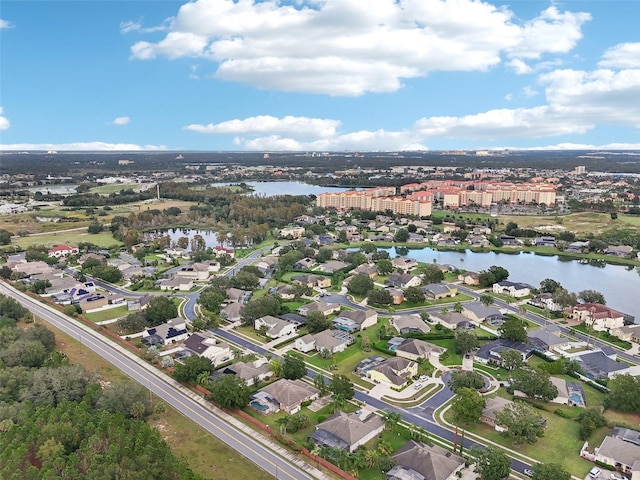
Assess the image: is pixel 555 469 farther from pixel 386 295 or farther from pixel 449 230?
pixel 449 230

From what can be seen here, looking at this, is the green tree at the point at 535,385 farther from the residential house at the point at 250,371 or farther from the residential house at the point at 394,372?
the residential house at the point at 250,371

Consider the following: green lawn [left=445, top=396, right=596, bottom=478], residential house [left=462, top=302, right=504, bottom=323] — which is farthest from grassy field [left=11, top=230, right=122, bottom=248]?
green lawn [left=445, top=396, right=596, bottom=478]

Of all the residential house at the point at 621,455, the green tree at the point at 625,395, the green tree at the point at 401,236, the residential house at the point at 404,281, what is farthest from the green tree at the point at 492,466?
the green tree at the point at 401,236

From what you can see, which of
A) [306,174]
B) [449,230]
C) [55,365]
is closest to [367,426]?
[55,365]

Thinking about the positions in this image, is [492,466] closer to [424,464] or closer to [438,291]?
[424,464]

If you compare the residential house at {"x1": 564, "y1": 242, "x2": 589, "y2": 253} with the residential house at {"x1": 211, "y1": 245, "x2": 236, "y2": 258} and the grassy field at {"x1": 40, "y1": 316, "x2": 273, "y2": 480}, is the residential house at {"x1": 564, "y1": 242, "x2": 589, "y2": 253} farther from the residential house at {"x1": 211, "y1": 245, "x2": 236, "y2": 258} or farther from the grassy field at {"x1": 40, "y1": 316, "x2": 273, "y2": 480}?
the grassy field at {"x1": 40, "y1": 316, "x2": 273, "y2": 480}

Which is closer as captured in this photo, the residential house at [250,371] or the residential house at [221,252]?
the residential house at [250,371]
